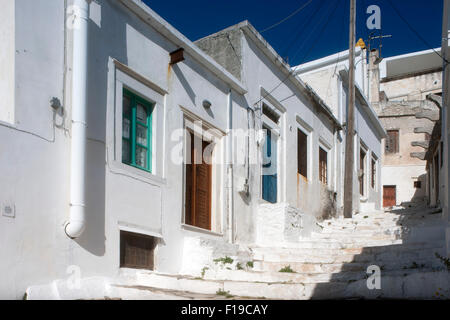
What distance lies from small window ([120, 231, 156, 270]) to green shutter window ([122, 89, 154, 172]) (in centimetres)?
105

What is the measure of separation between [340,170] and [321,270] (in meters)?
9.13

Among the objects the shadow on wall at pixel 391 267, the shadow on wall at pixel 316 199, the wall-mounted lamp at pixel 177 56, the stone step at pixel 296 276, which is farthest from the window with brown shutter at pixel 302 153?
the stone step at pixel 296 276

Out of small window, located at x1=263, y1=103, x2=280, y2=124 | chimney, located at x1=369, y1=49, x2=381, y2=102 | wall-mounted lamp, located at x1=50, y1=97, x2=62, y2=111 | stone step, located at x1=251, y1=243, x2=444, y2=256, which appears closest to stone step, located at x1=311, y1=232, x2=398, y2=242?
stone step, located at x1=251, y1=243, x2=444, y2=256

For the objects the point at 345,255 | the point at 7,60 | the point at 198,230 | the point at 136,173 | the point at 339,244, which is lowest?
the point at 345,255

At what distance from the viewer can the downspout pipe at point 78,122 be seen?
21.0 ft

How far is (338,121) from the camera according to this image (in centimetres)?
1666

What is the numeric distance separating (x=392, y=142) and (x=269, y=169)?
65.0 feet

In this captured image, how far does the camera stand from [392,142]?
99.3ft

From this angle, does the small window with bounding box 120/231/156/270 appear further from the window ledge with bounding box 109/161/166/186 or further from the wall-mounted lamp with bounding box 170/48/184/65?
the wall-mounted lamp with bounding box 170/48/184/65

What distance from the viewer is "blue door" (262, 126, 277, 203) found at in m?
12.1

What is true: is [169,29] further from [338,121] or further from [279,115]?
[338,121]

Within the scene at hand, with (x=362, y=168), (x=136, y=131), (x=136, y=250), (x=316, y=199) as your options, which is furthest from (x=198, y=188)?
(x=362, y=168)

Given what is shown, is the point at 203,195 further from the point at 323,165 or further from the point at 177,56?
the point at 323,165

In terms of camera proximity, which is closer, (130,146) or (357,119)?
(130,146)
